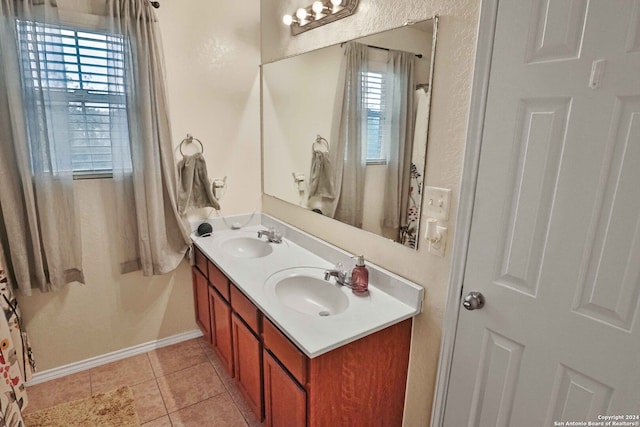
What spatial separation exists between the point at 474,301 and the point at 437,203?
37 centimetres

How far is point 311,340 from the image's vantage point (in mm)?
1189

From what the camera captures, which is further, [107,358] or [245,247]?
[245,247]

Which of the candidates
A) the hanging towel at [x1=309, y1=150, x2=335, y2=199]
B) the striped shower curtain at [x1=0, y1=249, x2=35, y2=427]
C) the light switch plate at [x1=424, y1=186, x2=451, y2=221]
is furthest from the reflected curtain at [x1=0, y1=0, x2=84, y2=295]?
the light switch plate at [x1=424, y1=186, x2=451, y2=221]

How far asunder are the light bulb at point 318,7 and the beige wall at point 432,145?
0.09 meters

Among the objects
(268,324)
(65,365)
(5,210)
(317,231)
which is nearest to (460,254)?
(268,324)

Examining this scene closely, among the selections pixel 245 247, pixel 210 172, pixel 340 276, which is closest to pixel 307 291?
pixel 340 276

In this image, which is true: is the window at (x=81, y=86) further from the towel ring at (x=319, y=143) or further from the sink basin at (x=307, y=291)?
the sink basin at (x=307, y=291)

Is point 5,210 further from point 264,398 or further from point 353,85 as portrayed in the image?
point 353,85

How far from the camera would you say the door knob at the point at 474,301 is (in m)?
1.21

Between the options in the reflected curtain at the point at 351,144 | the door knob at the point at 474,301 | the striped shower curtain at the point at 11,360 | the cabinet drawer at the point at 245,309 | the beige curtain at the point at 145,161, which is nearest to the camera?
the door knob at the point at 474,301

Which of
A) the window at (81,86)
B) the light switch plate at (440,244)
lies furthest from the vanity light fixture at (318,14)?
the light switch plate at (440,244)

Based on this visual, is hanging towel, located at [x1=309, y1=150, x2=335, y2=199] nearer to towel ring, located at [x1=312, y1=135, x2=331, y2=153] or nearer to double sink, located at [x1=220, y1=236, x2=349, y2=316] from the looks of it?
towel ring, located at [x1=312, y1=135, x2=331, y2=153]

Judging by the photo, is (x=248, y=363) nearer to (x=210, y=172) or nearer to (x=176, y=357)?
(x=176, y=357)

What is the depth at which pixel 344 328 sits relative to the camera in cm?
128
